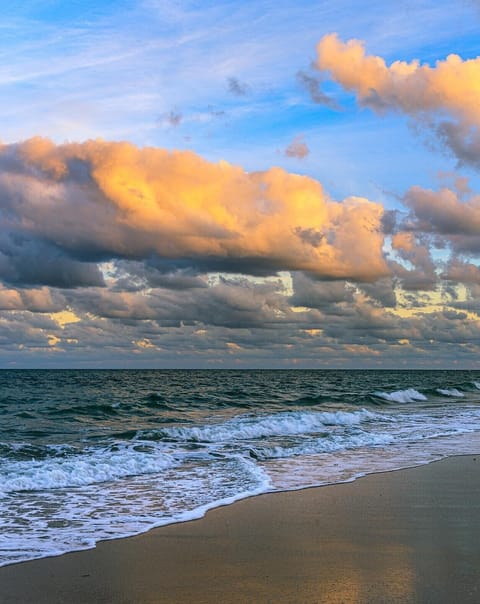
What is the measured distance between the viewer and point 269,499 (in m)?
11.6

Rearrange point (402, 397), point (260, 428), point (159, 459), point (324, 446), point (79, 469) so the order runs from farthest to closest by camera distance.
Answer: point (402, 397) → point (260, 428) → point (324, 446) → point (159, 459) → point (79, 469)

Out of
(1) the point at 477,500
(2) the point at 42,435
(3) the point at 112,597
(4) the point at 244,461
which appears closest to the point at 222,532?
(3) the point at 112,597

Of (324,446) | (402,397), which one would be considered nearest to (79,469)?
(324,446)

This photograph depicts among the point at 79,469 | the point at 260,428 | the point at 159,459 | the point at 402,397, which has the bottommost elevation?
the point at 402,397

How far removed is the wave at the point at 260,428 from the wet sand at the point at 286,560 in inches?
418

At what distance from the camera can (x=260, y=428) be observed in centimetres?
2381

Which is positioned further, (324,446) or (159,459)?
(324,446)

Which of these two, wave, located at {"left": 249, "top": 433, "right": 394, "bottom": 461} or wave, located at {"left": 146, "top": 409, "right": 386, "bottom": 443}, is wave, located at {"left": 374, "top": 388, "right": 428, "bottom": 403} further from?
wave, located at {"left": 249, "top": 433, "right": 394, "bottom": 461}

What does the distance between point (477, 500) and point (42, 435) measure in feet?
49.0

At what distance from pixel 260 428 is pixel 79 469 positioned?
35.1ft

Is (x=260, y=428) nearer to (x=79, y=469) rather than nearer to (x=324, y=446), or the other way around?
(x=324, y=446)

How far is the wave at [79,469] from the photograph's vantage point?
42.3ft

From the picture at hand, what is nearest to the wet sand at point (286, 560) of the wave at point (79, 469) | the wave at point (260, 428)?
the wave at point (79, 469)

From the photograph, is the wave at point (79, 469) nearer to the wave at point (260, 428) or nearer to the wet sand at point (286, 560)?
the wet sand at point (286, 560)
